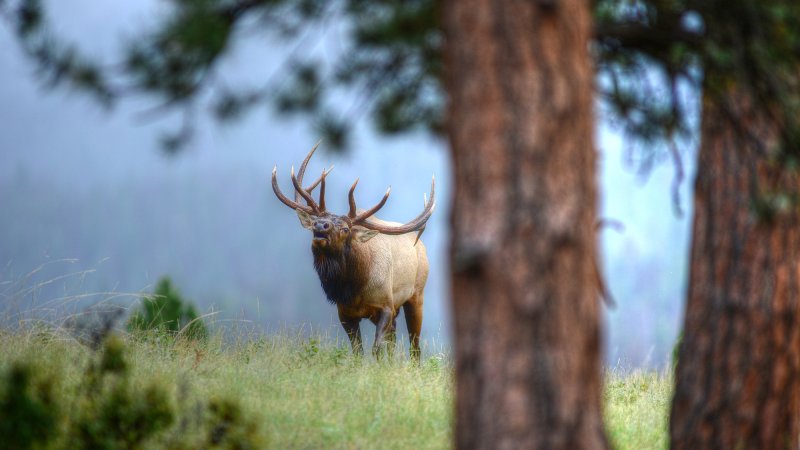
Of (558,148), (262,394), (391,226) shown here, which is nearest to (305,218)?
(391,226)

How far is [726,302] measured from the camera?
445 centimetres

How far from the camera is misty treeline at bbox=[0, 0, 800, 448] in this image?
338 centimetres

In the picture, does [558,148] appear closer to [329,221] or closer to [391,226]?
[329,221]

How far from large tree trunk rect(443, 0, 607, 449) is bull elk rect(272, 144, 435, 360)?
565 cm

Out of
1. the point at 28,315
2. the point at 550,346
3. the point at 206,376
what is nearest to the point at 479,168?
the point at 550,346

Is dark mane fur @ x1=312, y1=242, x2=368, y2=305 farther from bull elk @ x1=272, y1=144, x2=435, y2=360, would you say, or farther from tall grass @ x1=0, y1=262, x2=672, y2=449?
tall grass @ x1=0, y1=262, x2=672, y2=449

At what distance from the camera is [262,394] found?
21.1 feet

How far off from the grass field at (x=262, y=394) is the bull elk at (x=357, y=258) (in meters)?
1.27

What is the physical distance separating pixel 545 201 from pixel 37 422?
2381mm

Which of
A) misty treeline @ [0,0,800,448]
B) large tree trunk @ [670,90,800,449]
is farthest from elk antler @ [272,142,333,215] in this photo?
large tree trunk @ [670,90,800,449]

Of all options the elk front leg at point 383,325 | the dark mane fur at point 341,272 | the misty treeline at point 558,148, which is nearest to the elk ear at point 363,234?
the dark mane fur at point 341,272

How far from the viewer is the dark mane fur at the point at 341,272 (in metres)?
9.49

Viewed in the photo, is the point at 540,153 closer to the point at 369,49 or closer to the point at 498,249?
the point at 498,249

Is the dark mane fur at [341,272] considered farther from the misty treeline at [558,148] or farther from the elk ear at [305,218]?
the misty treeline at [558,148]
